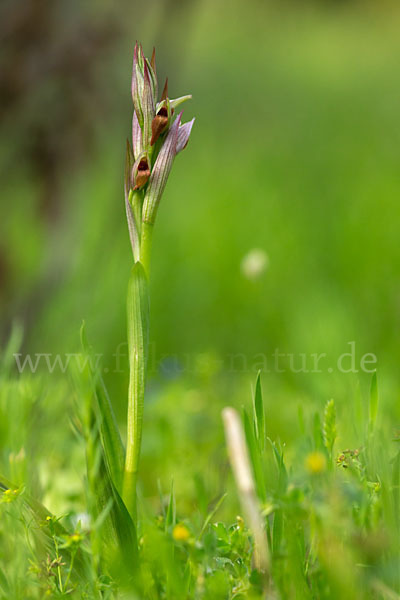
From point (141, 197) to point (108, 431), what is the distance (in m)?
0.27

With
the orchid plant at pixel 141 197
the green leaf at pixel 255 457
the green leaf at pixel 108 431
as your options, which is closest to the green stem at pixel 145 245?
the orchid plant at pixel 141 197

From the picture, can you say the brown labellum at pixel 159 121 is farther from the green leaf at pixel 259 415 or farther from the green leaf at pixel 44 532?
the green leaf at pixel 44 532

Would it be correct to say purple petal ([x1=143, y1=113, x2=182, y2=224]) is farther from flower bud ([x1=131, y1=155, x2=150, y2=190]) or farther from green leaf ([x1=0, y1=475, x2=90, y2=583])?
green leaf ([x1=0, y1=475, x2=90, y2=583])

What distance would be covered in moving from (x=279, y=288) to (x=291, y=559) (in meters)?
1.83

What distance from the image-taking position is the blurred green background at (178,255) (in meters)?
1.43

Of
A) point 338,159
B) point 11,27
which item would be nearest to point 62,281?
point 11,27

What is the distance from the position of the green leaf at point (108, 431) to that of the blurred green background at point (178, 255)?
0.04 meters

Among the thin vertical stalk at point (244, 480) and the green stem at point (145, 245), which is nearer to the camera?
the thin vertical stalk at point (244, 480)

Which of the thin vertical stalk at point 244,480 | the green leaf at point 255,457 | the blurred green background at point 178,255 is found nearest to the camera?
the thin vertical stalk at point 244,480

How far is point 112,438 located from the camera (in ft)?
2.22

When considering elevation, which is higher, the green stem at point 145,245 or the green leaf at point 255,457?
the green stem at point 145,245

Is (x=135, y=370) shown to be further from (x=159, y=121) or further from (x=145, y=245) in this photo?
(x=159, y=121)

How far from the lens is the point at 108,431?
2.20 ft

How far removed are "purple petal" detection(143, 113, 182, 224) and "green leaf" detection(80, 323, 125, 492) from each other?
0.51ft
